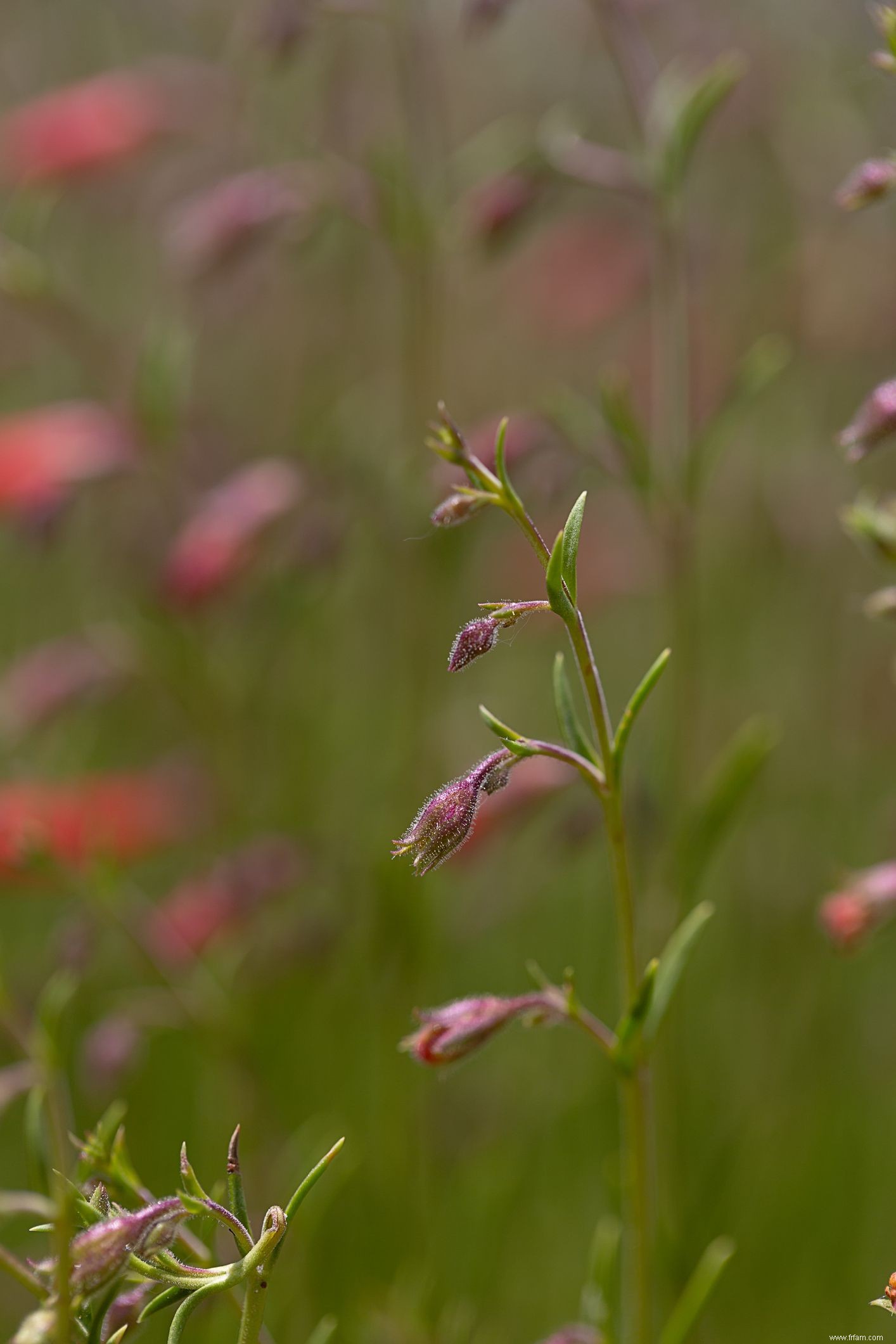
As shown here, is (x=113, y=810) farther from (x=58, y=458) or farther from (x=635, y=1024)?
(x=635, y=1024)

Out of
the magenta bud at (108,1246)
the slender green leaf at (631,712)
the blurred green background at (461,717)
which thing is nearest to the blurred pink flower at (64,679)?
the blurred green background at (461,717)

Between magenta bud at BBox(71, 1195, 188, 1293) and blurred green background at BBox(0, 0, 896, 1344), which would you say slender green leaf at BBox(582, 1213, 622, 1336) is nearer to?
blurred green background at BBox(0, 0, 896, 1344)

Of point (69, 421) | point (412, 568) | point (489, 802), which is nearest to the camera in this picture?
point (489, 802)

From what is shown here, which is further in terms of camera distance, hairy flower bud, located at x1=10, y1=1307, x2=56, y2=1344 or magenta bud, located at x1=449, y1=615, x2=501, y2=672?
magenta bud, located at x1=449, y1=615, x2=501, y2=672

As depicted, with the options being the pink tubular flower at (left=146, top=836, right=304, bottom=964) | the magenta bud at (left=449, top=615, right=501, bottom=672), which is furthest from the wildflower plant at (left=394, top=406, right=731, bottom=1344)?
the pink tubular flower at (left=146, top=836, right=304, bottom=964)

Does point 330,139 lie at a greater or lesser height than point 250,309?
greater

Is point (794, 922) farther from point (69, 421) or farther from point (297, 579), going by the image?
point (69, 421)

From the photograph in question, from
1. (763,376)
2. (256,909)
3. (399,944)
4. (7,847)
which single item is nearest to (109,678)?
(7,847)
